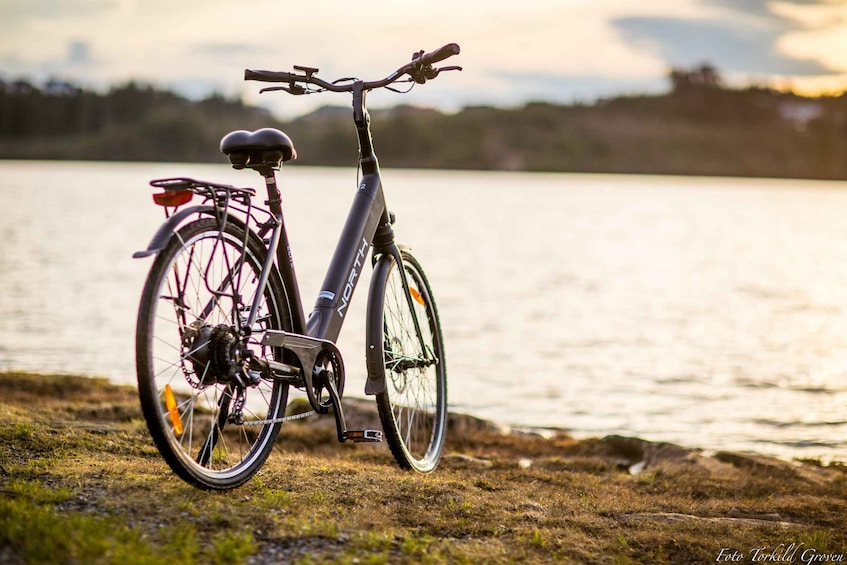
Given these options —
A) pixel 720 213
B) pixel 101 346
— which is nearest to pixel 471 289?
pixel 101 346

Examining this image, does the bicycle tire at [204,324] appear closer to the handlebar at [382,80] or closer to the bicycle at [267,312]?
the bicycle at [267,312]

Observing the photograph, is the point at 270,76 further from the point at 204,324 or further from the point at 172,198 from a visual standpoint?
the point at 204,324

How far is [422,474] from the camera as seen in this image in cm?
659

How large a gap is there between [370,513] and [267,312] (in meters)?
1.31

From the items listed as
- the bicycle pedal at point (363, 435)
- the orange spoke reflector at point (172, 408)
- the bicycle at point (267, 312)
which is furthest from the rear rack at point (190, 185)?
the bicycle pedal at point (363, 435)

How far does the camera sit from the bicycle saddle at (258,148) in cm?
536

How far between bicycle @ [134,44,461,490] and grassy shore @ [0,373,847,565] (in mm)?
327

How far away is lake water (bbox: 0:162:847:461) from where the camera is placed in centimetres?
1628

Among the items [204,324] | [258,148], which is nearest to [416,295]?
[258,148]

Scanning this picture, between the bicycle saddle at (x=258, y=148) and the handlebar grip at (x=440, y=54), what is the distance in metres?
1.13

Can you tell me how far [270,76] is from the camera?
19.9 feet

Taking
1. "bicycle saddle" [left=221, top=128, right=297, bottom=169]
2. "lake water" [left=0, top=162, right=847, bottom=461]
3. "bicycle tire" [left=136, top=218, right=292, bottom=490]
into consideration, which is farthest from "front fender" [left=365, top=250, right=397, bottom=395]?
"lake water" [left=0, top=162, right=847, bottom=461]

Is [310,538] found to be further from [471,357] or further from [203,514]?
[471,357]

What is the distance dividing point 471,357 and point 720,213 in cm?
9300
